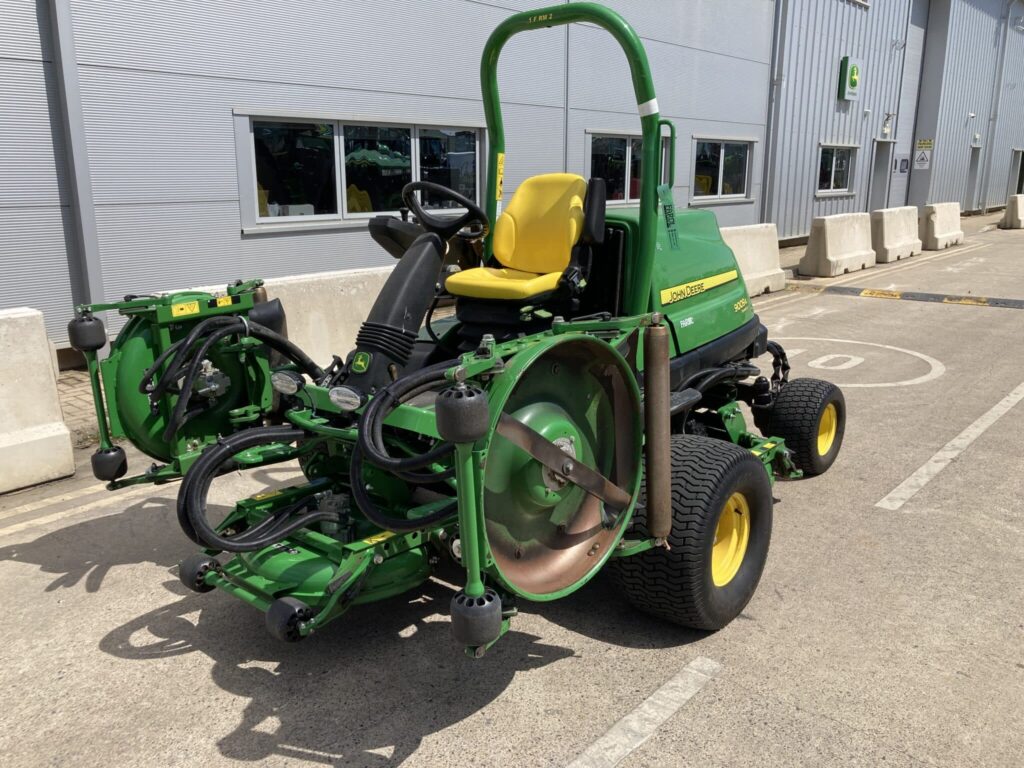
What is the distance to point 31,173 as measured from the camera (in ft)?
23.6

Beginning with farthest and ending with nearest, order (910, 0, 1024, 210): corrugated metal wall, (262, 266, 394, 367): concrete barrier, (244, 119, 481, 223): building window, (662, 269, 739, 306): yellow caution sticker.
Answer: (910, 0, 1024, 210): corrugated metal wall → (244, 119, 481, 223): building window → (262, 266, 394, 367): concrete barrier → (662, 269, 739, 306): yellow caution sticker

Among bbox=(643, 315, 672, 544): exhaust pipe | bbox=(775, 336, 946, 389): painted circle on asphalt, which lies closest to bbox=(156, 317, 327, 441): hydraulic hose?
bbox=(643, 315, 672, 544): exhaust pipe

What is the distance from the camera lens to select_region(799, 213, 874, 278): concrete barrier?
13.9 m

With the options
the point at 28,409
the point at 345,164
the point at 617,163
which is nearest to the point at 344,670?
the point at 28,409

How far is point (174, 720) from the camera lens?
9.58ft

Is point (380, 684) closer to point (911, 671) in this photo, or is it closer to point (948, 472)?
point (911, 671)

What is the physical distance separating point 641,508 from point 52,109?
258 inches

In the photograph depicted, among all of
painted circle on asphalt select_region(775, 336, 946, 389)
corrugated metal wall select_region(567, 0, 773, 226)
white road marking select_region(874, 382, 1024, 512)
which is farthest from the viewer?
corrugated metal wall select_region(567, 0, 773, 226)

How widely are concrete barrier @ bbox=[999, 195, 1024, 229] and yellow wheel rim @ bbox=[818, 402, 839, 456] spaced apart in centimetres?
2064

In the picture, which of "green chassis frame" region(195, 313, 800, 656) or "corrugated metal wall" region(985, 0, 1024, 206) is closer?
"green chassis frame" region(195, 313, 800, 656)

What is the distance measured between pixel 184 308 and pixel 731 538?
2.59 m

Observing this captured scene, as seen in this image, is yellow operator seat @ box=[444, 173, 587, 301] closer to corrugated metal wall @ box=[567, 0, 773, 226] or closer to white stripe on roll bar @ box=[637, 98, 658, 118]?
white stripe on roll bar @ box=[637, 98, 658, 118]

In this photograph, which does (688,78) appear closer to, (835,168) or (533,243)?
(835,168)

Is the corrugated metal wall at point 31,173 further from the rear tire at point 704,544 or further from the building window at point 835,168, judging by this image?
the building window at point 835,168
